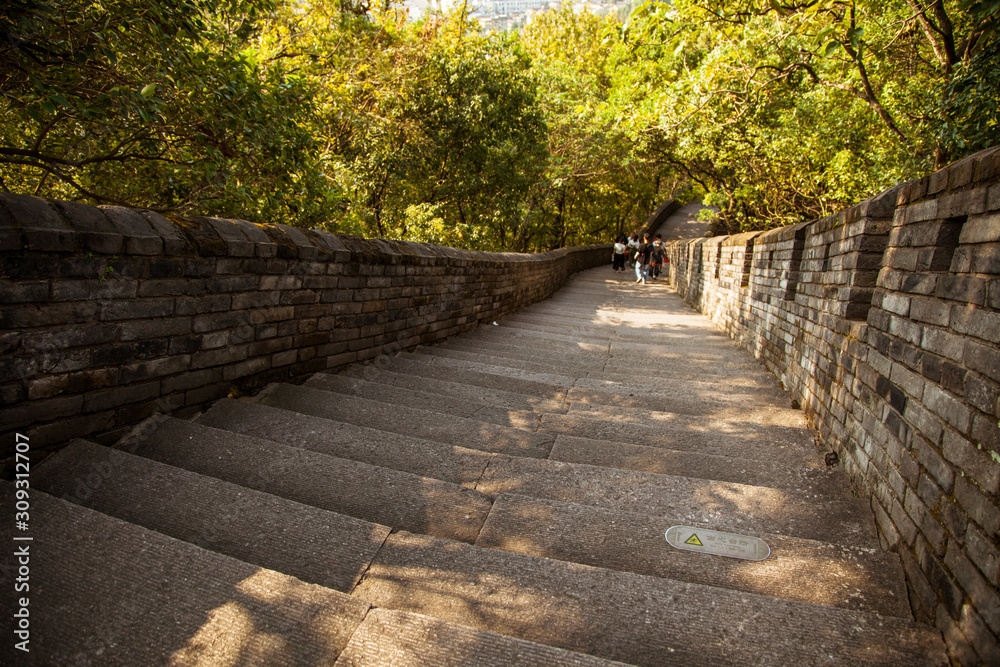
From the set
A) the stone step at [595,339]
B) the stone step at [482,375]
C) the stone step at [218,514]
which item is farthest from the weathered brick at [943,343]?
the stone step at [595,339]

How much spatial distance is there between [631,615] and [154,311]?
2519mm

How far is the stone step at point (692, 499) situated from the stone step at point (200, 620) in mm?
942

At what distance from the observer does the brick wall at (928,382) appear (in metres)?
1.56

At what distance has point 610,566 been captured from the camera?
193 centimetres

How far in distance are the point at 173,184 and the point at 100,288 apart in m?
3.99

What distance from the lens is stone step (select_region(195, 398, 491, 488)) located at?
260cm

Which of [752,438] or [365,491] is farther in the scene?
[752,438]

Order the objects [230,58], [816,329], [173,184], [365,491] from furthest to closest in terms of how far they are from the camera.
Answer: [173,184] → [230,58] → [816,329] → [365,491]

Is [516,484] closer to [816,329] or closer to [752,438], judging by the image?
[752,438]

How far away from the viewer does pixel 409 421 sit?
10.5ft

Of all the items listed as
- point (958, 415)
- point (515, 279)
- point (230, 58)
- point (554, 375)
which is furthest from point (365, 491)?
point (515, 279)

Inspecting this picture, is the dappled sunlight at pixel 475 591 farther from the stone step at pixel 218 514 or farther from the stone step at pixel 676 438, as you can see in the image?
the stone step at pixel 676 438

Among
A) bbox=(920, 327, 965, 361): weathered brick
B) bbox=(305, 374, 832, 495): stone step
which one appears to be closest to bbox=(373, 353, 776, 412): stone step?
bbox=(305, 374, 832, 495): stone step

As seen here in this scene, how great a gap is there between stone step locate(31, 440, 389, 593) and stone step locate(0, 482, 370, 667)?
6.9 inches
